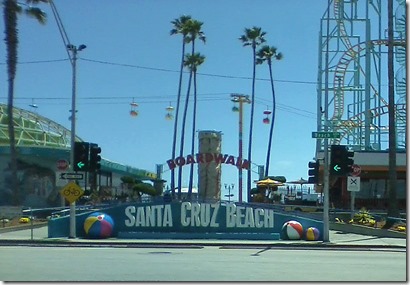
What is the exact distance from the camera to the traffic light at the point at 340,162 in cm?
2738

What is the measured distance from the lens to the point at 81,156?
1114 inches

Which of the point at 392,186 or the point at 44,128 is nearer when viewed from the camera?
the point at 392,186

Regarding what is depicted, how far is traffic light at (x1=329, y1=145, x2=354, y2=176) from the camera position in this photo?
27.4 metres

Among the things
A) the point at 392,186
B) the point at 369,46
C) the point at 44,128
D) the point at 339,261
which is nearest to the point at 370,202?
the point at 369,46

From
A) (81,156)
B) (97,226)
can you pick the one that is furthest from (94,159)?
(97,226)

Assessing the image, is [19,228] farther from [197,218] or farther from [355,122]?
[355,122]

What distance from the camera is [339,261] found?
19250 millimetres

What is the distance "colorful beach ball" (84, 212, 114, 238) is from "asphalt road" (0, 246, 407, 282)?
7.41 metres

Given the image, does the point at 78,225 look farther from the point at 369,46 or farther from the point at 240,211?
the point at 369,46

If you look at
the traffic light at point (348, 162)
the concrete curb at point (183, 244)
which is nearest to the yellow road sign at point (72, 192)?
the concrete curb at point (183, 244)

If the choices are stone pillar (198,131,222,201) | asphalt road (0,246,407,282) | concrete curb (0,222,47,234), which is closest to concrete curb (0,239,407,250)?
asphalt road (0,246,407,282)

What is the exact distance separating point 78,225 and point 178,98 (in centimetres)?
2648

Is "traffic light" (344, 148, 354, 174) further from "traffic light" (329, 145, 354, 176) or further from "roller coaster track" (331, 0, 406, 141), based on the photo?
"roller coaster track" (331, 0, 406, 141)

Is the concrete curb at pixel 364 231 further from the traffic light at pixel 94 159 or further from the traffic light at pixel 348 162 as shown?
the traffic light at pixel 94 159
